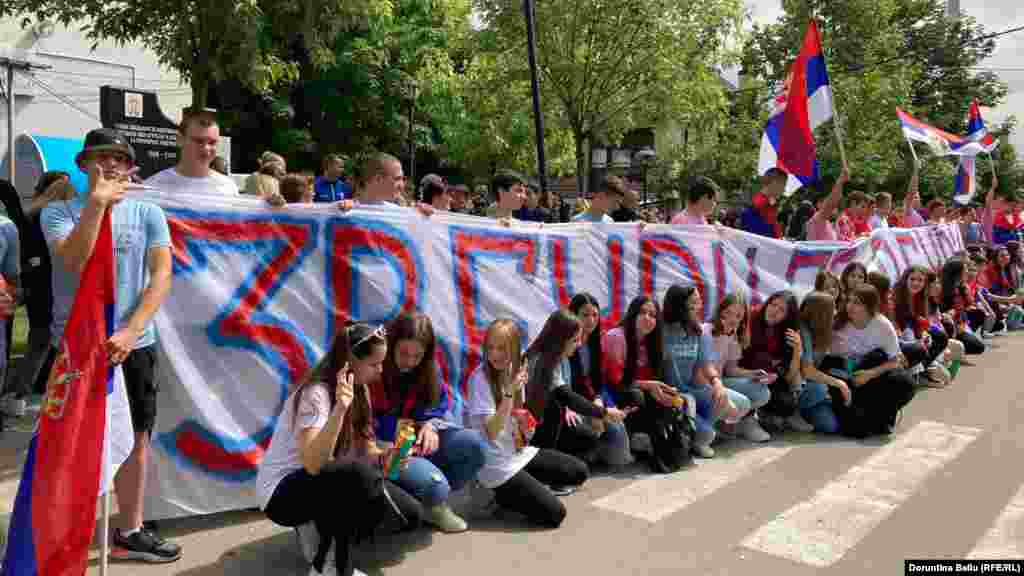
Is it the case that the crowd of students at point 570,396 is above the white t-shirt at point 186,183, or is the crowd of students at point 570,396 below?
below

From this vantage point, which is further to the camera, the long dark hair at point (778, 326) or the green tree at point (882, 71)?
the green tree at point (882, 71)

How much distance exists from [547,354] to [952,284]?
619 centimetres

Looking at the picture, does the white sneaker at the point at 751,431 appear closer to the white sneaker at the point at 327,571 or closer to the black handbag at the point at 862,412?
the black handbag at the point at 862,412

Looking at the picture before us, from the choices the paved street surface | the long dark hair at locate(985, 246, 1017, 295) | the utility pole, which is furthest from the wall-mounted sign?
the long dark hair at locate(985, 246, 1017, 295)

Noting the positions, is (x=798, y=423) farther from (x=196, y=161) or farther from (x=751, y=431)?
(x=196, y=161)

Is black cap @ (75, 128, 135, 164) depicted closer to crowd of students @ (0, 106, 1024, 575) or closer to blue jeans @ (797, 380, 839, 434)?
crowd of students @ (0, 106, 1024, 575)

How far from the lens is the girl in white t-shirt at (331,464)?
3357 mm

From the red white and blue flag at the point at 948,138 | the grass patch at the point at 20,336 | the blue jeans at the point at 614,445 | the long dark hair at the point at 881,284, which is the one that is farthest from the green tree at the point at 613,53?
the blue jeans at the point at 614,445

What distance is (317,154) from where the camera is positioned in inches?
1026

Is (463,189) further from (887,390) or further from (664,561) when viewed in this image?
(664,561)

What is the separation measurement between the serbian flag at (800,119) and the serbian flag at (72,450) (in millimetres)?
6193

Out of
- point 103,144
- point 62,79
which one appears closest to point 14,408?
point 103,144

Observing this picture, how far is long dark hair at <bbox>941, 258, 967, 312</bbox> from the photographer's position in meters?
9.00

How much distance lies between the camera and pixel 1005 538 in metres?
4.21
